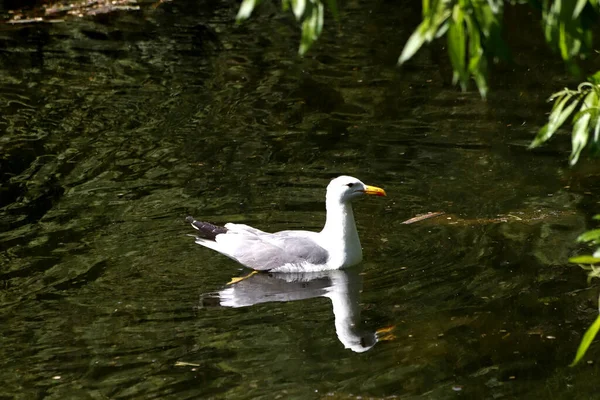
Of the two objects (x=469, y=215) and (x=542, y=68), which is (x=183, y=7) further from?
(x=469, y=215)

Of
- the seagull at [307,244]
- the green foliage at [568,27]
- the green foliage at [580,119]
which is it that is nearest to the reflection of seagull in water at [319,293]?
the seagull at [307,244]

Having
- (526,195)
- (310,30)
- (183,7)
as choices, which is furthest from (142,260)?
(183,7)

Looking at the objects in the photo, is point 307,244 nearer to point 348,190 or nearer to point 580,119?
point 348,190

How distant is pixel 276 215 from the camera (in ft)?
34.3

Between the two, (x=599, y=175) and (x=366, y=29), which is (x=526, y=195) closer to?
(x=599, y=175)

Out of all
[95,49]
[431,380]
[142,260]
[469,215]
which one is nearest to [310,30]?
[431,380]

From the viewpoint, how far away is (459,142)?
481 inches

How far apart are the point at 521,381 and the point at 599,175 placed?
459 cm

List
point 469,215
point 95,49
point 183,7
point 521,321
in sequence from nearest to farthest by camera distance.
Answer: point 521,321 < point 469,215 < point 95,49 < point 183,7

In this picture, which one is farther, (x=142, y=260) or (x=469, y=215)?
(x=469, y=215)

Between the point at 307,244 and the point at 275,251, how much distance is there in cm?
31

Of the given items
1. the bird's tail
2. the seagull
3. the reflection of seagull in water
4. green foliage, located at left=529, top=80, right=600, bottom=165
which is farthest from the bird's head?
green foliage, located at left=529, top=80, right=600, bottom=165

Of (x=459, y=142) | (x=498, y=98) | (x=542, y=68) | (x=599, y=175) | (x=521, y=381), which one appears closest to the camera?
(x=521, y=381)

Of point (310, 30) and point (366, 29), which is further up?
point (310, 30)
